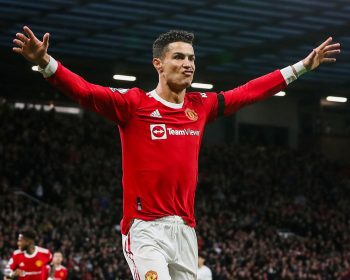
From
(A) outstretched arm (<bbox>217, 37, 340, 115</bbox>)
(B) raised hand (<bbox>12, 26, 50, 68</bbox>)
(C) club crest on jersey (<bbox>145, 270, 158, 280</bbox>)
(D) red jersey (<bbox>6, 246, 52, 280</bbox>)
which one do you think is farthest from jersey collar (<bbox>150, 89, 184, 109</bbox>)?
(D) red jersey (<bbox>6, 246, 52, 280</bbox>)

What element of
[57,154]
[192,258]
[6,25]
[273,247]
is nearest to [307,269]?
[273,247]

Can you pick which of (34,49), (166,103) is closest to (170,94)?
(166,103)

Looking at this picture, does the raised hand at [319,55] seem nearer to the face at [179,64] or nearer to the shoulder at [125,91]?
the face at [179,64]

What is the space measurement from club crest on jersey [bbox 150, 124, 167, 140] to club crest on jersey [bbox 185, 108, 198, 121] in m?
0.27

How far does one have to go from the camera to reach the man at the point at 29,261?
49.9ft

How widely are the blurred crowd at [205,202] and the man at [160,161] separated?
1677cm

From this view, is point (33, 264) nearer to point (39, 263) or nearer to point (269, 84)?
point (39, 263)

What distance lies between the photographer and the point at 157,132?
6.22 meters

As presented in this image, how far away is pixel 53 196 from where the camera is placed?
98.5 feet

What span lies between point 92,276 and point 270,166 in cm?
1692

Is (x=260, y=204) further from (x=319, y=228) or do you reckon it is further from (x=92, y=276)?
(x=92, y=276)

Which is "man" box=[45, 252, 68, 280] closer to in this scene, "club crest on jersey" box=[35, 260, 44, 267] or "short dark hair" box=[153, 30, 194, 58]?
"club crest on jersey" box=[35, 260, 44, 267]

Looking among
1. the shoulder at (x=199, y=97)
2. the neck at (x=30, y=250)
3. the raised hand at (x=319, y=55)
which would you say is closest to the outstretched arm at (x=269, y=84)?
the raised hand at (x=319, y=55)

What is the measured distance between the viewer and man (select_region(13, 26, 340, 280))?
6066 millimetres
